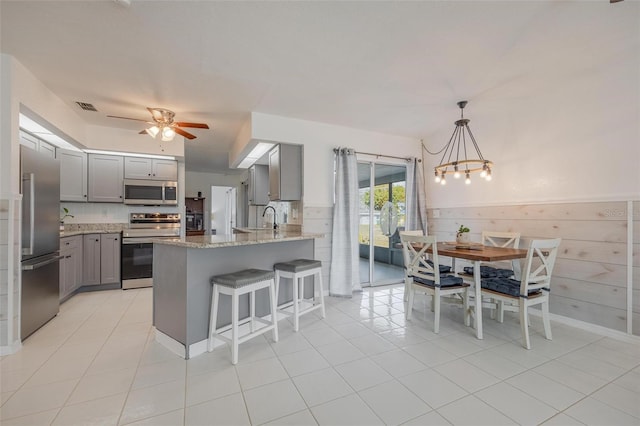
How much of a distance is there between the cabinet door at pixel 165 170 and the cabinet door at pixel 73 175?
965mm

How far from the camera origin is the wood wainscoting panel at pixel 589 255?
2.65m

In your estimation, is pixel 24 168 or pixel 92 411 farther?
pixel 24 168

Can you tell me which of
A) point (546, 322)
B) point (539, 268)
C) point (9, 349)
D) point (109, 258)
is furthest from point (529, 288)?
point (109, 258)

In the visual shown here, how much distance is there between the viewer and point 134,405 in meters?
1.72

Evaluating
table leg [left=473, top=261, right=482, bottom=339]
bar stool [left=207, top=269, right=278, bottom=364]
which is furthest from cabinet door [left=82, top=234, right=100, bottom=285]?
table leg [left=473, top=261, right=482, bottom=339]

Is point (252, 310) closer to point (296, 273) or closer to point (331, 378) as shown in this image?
point (296, 273)

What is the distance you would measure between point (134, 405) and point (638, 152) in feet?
15.2

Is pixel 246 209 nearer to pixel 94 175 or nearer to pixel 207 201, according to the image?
pixel 207 201

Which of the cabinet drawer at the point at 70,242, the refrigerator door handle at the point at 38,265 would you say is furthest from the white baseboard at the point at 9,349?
the cabinet drawer at the point at 70,242

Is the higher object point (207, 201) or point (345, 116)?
point (345, 116)

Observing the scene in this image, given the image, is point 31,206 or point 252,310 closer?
point 31,206

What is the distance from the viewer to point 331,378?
6.61ft

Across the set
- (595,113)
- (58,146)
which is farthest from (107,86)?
(595,113)

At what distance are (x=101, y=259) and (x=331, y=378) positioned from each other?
4.19 m
